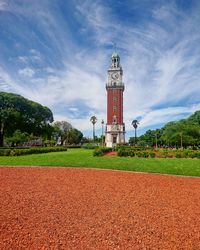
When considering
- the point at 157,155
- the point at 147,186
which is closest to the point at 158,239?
the point at 147,186

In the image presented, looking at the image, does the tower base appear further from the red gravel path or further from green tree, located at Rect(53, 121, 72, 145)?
the red gravel path

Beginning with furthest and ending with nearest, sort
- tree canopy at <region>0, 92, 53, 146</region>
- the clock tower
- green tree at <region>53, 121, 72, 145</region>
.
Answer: green tree at <region>53, 121, 72, 145</region> < the clock tower < tree canopy at <region>0, 92, 53, 146</region>

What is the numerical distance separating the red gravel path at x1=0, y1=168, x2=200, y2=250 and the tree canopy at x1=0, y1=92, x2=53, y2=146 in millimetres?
36491

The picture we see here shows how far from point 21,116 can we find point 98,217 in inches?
1697

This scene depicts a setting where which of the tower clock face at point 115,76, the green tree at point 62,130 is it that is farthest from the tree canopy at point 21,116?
the tower clock face at point 115,76

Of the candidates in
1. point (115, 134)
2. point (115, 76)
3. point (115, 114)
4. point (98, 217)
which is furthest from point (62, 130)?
point (98, 217)

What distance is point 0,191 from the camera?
818cm

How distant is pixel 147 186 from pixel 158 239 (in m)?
5.20

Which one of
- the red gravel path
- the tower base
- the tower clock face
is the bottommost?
the red gravel path

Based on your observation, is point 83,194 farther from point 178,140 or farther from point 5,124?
point 178,140

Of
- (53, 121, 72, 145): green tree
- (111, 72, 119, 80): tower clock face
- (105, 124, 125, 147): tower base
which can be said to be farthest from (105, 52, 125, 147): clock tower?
(53, 121, 72, 145): green tree

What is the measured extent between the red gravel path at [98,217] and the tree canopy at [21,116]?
3649 centimetres

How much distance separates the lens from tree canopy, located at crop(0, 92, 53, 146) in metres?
43.3

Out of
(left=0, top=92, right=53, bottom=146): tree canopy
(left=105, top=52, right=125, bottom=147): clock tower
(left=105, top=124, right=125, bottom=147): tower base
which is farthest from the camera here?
(left=105, top=52, right=125, bottom=147): clock tower
